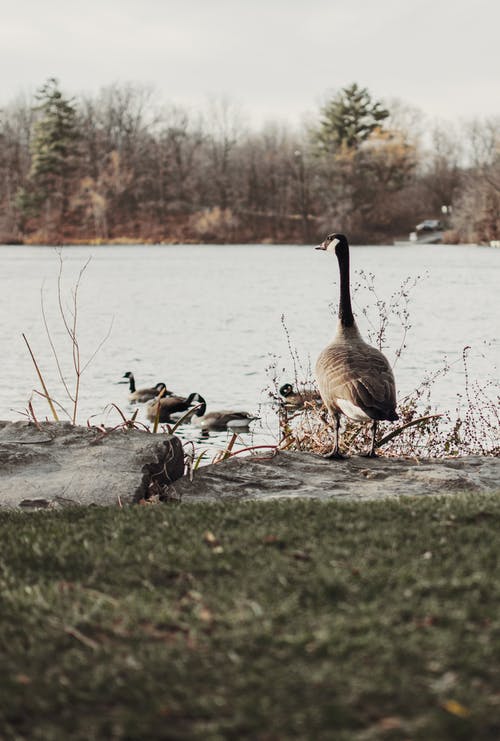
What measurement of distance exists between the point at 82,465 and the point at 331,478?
1904 millimetres

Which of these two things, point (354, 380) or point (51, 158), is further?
point (51, 158)

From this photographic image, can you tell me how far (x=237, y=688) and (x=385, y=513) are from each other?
2.09m

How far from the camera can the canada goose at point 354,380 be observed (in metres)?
7.21

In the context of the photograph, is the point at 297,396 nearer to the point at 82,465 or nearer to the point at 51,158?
the point at 82,465

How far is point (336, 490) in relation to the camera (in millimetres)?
6539

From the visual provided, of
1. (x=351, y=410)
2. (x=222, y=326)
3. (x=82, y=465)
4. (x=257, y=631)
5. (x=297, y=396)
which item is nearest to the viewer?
(x=257, y=631)

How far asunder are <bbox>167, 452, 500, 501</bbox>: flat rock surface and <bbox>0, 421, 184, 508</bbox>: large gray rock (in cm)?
27

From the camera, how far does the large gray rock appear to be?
6.45m

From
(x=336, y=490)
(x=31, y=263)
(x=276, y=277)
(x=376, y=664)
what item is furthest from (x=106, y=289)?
(x=376, y=664)

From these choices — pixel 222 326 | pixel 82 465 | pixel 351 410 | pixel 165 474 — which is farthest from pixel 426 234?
pixel 82 465

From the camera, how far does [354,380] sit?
7.33 m

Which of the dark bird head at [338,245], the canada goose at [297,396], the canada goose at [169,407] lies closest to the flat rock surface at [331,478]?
the dark bird head at [338,245]

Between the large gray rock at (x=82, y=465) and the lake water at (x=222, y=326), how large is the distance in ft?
4.48

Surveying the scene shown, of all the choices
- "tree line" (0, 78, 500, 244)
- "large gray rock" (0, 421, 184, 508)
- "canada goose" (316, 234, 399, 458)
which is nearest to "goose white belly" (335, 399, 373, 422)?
"canada goose" (316, 234, 399, 458)
